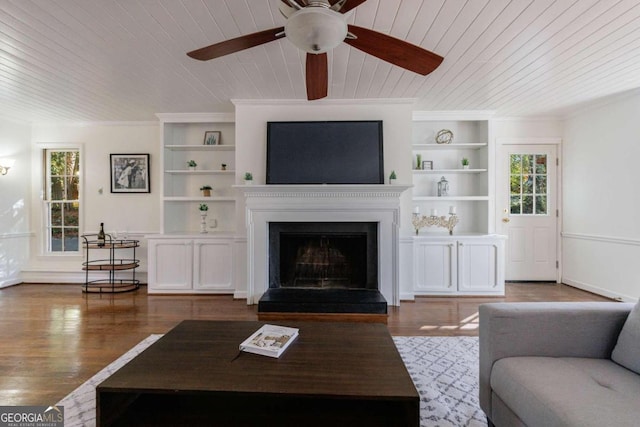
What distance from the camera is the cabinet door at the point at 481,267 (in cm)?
416

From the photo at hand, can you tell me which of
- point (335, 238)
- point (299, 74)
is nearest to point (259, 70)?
point (299, 74)

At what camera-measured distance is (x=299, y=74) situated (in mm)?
3123

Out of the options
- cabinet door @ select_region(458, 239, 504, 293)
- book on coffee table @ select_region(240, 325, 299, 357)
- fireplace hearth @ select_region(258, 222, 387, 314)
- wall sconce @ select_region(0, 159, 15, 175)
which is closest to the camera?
book on coffee table @ select_region(240, 325, 299, 357)

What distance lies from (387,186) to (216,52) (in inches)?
92.1

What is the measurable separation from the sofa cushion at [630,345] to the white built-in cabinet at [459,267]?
2.70m

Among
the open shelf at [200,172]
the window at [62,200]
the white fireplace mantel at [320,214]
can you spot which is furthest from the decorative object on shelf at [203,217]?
the window at [62,200]

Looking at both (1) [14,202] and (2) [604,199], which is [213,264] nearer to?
(1) [14,202]

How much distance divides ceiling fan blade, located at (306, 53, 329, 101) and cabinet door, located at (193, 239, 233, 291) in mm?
2599

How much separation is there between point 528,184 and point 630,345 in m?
3.98

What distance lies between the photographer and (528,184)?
4.77m

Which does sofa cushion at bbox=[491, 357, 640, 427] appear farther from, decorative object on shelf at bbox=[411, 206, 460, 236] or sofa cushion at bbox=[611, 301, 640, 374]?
decorative object on shelf at bbox=[411, 206, 460, 236]

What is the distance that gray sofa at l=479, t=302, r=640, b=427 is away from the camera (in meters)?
1.14

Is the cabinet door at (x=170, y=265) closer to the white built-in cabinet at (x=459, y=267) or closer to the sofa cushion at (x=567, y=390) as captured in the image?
the white built-in cabinet at (x=459, y=267)

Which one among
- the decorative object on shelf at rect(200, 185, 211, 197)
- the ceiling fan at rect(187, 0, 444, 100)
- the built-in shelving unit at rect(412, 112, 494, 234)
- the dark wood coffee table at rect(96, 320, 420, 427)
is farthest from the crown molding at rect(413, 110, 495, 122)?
the dark wood coffee table at rect(96, 320, 420, 427)
